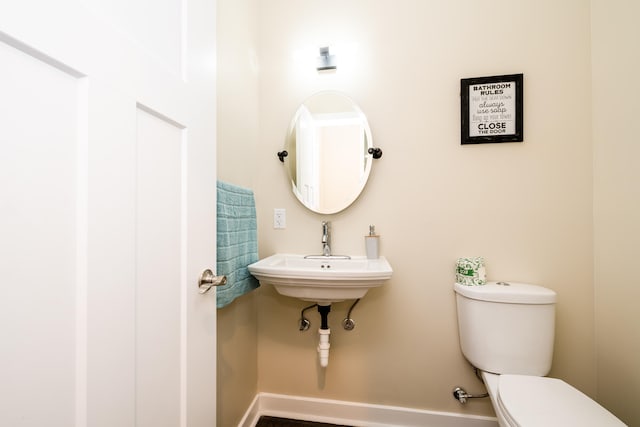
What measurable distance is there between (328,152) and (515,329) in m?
1.20

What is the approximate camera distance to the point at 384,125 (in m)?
1.54

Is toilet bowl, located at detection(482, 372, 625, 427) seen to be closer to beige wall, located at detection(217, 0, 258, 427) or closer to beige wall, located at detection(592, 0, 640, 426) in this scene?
beige wall, located at detection(592, 0, 640, 426)

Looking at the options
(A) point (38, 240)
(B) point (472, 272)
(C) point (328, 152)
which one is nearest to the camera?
(A) point (38, 240)

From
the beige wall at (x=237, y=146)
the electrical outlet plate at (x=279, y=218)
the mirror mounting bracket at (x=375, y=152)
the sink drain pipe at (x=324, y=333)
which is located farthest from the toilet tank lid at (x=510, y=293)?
the beige wall at (x=237, y=146)

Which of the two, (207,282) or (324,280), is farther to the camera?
(324,280)

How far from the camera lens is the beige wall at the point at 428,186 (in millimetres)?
1375

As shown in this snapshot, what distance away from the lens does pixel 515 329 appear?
4.09 feet

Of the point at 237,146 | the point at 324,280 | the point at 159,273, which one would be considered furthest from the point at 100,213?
the point at 237,146

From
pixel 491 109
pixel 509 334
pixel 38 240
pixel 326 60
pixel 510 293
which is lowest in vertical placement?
pixel 509 334

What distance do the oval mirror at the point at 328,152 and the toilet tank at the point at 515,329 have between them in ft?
2.60

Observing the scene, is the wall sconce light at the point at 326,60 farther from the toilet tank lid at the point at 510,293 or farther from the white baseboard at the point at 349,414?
the white baseboard at the point at 349,414

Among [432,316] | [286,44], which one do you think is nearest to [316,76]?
[286,44]

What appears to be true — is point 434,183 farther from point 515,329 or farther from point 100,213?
point 100,213

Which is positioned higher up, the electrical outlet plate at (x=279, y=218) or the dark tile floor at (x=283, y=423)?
the electrical outlet plate at (x=279, y=218)
